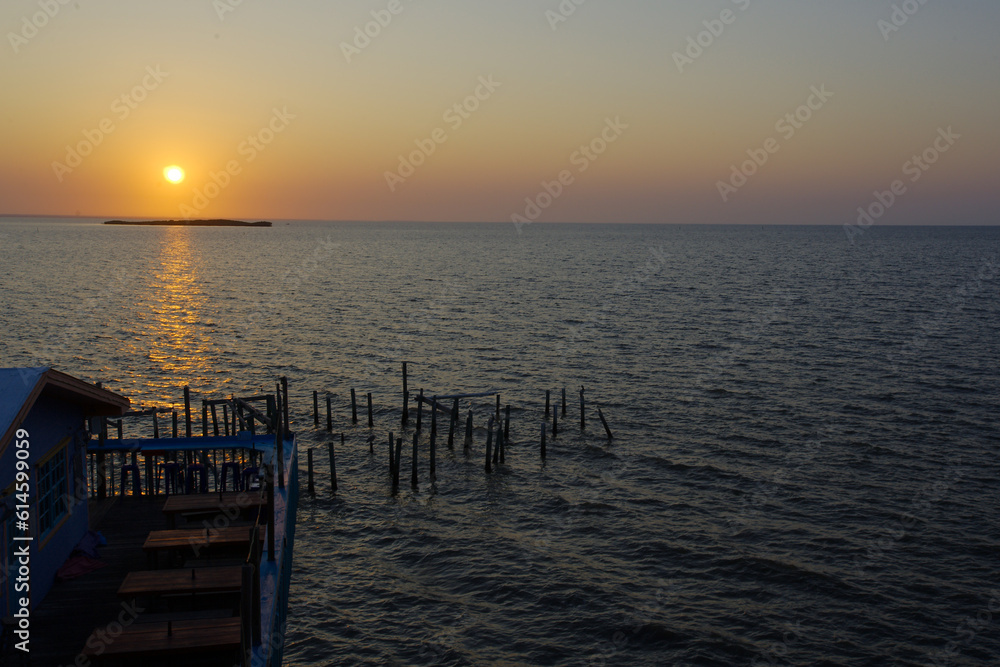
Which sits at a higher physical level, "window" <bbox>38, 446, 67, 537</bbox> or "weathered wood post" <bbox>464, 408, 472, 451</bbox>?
"window" <bbox>38, 446, 67, 537</bbox>

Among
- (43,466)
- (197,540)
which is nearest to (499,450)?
(197,540)

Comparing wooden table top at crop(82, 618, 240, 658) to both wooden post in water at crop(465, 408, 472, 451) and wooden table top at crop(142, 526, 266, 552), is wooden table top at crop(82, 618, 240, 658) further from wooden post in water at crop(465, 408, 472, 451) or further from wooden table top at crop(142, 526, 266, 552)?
wooden post in water at crop(465, 408, 472, 451)

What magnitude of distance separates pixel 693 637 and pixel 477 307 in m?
60.8

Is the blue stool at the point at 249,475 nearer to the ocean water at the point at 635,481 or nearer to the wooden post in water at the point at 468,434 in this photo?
the ocean water at the point at 635,481

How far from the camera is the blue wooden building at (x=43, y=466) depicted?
13.4 metres

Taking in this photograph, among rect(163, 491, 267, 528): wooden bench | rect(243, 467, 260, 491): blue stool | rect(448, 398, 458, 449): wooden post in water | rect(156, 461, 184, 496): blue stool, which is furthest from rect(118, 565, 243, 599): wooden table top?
rect(448, 398, 458, 449): wooden post in water

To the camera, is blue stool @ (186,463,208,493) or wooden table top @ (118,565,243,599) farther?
blue stool @ (186,463,208,493)

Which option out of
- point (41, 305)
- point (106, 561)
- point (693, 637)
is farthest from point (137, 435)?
point (41, 305)

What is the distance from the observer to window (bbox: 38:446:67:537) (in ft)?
49.6

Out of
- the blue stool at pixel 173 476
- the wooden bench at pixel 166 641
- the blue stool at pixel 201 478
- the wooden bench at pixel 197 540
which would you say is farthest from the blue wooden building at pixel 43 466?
A: the blue stool at pixel 173 476

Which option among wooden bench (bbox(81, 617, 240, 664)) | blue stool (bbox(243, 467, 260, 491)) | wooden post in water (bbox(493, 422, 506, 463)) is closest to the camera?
wooden bench (bbox(81, 617, 240, 664))

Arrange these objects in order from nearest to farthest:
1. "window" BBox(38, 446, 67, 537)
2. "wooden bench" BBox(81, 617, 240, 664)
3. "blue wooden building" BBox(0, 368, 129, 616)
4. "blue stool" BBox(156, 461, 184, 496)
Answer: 1. "wooden bench" BBox(81, 617, 240, 664)
2. "blue wooden building" BBox(0, 368, 129, 616)
3. "window" BBox(38, 446, 67, 537)
4. "blue stool" BBox(156, 461, 184, 496)

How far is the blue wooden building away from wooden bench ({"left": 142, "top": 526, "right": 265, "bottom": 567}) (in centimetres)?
179

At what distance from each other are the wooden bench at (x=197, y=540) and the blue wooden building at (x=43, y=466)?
5.86ft
